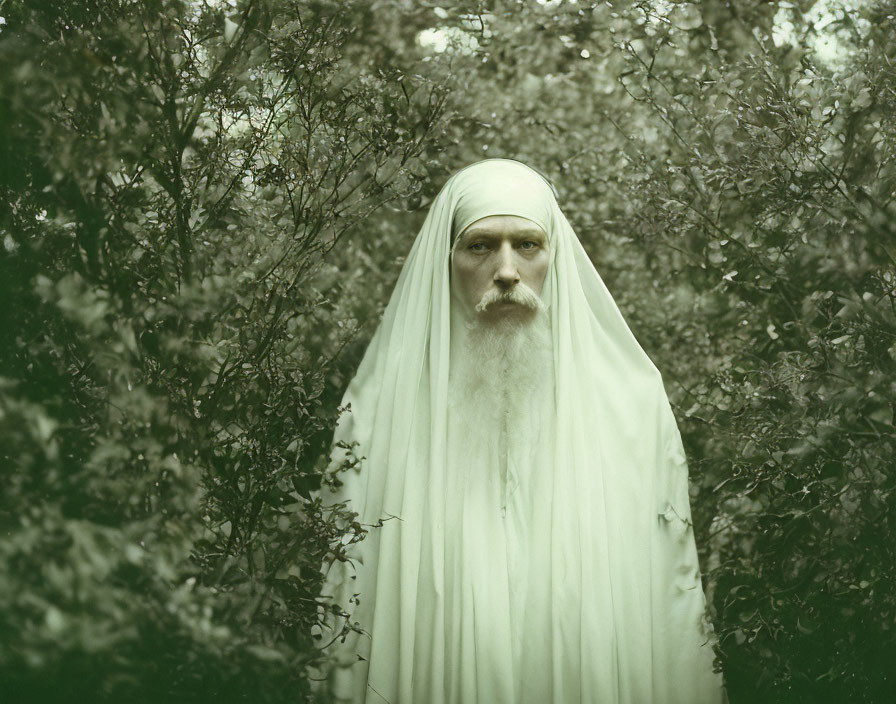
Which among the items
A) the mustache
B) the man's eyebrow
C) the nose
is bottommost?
the mustache

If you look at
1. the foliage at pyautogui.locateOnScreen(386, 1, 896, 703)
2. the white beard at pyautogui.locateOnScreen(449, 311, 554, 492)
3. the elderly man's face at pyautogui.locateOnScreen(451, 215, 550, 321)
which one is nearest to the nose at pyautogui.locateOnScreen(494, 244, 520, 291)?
the elderly man's face at pyautogui.locateOnScreen(451, 215, 550, 321)

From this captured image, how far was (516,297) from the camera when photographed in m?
3.01

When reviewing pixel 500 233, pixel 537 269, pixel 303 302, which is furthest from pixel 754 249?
pixel 303 302

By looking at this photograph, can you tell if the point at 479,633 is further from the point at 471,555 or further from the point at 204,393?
the point at 204,393

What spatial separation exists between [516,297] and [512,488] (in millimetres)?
A: 596

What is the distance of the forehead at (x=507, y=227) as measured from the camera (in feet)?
9.89

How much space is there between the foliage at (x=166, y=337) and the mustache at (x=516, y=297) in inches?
20.7

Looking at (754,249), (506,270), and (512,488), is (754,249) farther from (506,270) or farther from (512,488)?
(512,488)

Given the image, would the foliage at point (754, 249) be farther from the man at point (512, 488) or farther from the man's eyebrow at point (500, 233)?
the man's eyebrow at point (500, 233)

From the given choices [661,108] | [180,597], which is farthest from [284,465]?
[661,108]

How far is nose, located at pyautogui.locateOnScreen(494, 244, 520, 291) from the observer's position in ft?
9.78

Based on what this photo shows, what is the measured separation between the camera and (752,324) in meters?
3.49

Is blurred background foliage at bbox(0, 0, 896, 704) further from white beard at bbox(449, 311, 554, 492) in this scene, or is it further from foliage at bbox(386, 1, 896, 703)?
white beard at bbox(449, 311, 554, 492)

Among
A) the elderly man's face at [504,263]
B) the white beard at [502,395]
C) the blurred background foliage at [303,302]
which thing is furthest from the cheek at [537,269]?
the blurred background foliage at [303,302]
